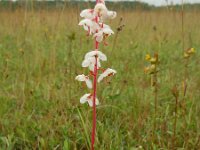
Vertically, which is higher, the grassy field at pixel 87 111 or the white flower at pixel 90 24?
the white flower at pixel 90 24

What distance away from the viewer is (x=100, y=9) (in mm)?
961

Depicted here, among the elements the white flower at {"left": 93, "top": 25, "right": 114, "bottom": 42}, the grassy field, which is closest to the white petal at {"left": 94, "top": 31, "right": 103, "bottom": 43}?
the white flower at {"left": 93, "top": 25, "right": 114, "bottom": 42}

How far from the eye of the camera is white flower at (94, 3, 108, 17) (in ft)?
3.13

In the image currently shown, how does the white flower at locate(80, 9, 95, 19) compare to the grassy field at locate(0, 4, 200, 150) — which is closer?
the white flower at locate(80, 9, 95, 19)

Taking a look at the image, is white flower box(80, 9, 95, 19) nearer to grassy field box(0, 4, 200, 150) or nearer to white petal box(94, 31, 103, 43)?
white petal box(94, 31, 103, 43)

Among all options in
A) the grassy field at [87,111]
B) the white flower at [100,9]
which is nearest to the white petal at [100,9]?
the white flower at [100,9]

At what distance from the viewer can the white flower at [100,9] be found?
37.6 inches

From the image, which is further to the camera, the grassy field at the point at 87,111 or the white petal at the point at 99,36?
the grassy field at the point at 87,111

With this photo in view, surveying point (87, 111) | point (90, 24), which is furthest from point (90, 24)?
point (87, 111)

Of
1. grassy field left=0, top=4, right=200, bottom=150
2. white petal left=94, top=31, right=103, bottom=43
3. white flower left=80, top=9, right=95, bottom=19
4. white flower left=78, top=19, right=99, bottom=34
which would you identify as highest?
white flower left=80, top=9, right=95, bottom=19

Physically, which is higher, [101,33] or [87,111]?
[101,33]

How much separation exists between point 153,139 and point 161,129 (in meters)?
0.13

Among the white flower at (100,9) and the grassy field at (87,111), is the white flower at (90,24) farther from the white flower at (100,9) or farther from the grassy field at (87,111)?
the grassy field at (87,111)

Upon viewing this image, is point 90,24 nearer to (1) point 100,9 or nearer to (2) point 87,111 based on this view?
(1) point 100,9
